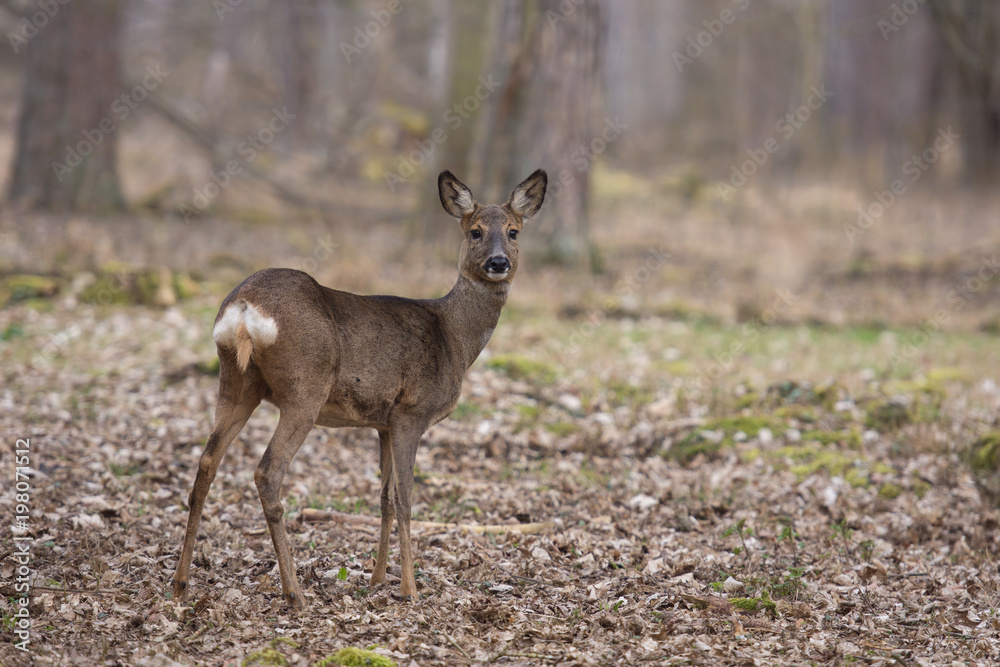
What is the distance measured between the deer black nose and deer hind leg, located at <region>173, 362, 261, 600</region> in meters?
1.37

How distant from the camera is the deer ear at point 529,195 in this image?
5.41 m

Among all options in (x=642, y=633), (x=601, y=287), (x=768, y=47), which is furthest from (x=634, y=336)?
(x=768, y=47)

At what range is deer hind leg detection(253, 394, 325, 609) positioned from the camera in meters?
4.45

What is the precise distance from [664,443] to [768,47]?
32.2 m

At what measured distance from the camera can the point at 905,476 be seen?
7.11 meters

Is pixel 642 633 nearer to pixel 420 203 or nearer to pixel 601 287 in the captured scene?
pixel 601 287

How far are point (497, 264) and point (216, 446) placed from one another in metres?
1.69

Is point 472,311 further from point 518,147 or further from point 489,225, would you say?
point 518,147

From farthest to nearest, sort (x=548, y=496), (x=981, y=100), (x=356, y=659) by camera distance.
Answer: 1. (x=981, y=100)
2. (x=548, y=496)
3. (x=356, y=659)

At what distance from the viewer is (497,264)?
16.7 feet

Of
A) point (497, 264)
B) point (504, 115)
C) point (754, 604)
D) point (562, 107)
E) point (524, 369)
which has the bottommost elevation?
point (754, 604)

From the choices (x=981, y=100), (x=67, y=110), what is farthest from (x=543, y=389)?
(x=981, y=100)

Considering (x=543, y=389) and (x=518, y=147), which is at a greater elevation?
(x=518, y=147)

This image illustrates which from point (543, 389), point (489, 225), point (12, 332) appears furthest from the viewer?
point (12, 332)
